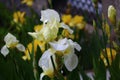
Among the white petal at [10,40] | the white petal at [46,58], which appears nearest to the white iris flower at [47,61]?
the white petal at [46,58]

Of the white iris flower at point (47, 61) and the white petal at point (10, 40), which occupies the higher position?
the white iris flower at point (47, 61)

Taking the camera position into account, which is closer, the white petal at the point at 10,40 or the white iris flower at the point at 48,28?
the white iris flower at the point at 48,28

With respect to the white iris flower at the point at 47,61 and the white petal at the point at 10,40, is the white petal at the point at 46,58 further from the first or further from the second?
the white petal at the point at 10,40

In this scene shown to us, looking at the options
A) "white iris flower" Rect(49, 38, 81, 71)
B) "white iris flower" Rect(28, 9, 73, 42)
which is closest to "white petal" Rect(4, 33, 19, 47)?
"white iris flower" Rect(28, 9, 73, 42)

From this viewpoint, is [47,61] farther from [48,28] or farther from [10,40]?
[10,40]

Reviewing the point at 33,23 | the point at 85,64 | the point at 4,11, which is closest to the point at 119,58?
the point at 85,64

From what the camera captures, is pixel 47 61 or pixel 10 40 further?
pixel 10 40

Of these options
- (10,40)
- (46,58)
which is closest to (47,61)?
(46,58)

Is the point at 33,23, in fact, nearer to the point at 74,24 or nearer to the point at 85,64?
the point at 74,24
